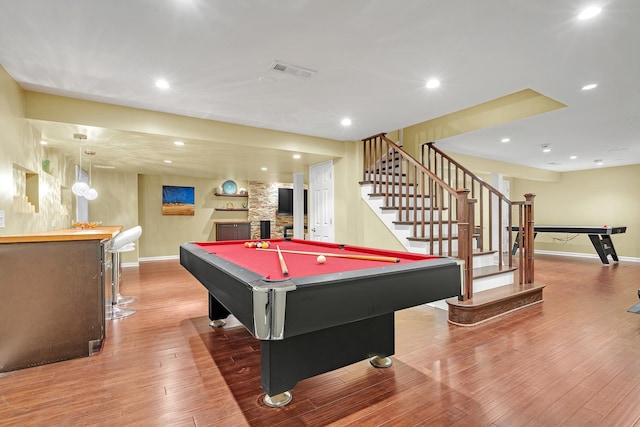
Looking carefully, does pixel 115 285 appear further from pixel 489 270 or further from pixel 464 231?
pixel 489 270

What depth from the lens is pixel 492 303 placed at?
10.8 feet

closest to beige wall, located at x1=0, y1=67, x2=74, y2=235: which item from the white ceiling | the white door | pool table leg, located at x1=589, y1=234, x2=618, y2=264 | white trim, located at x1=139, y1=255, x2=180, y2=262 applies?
the white ceiling

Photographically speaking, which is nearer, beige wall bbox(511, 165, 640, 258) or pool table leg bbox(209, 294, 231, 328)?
pool table leg bbox(209, 294, 231, 328)

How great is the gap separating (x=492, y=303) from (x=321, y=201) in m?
3.54

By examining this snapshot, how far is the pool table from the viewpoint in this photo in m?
1.31

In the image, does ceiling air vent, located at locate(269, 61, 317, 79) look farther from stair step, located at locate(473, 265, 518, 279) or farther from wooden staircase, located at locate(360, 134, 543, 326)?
stair step, located at locate(473, 265, 518, 279)

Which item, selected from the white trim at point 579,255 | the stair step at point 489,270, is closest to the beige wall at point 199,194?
the white trim at point 579,255

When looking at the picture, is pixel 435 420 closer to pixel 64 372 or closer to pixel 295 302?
pixel 295 302

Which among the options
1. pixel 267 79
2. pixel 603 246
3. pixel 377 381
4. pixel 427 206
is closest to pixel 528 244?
pixel 427 206

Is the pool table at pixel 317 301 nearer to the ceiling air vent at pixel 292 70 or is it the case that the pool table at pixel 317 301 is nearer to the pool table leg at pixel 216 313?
the pool table leg at pixel 216 313

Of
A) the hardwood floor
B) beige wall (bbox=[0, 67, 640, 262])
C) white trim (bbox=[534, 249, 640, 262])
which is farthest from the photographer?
white trim (bbox=[534, 249, 640, 262])

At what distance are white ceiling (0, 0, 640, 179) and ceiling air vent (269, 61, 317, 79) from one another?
0.06m

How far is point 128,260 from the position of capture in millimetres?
7086

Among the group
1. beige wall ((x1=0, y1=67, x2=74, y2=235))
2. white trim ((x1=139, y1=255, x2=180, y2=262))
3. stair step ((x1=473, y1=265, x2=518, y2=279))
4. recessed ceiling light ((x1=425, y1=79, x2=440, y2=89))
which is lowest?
white trim ((x1=139, y1=255, x2=180, y2=262))
